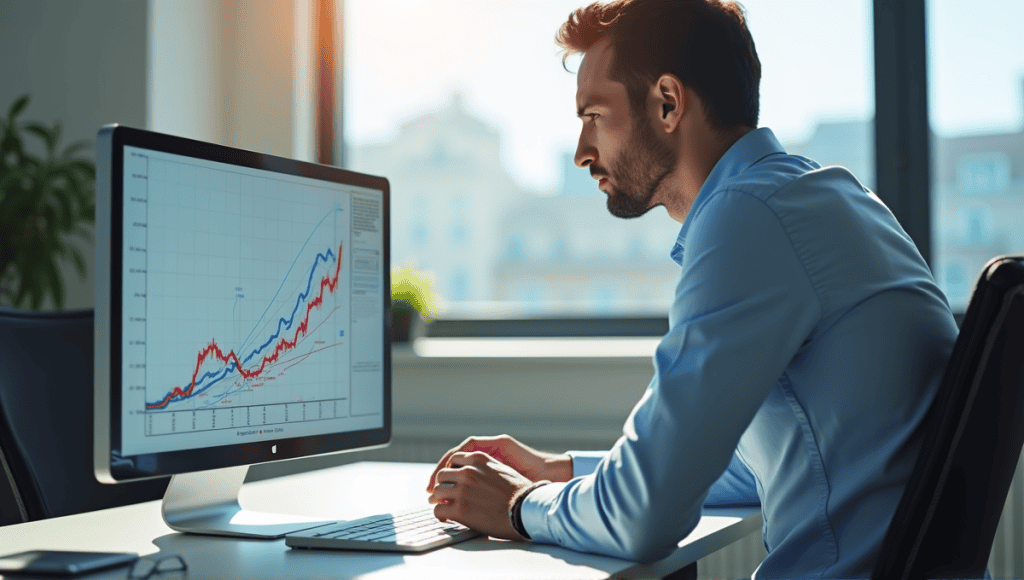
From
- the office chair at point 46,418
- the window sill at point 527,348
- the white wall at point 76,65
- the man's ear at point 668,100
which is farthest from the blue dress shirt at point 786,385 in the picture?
the white wall at point 76,65

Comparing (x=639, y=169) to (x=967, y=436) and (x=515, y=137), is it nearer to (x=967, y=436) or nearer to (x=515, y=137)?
(x=967, y=436)

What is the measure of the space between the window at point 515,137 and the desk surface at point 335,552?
1.46m

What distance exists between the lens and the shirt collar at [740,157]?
3.78ft

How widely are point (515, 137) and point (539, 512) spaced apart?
1.93 m

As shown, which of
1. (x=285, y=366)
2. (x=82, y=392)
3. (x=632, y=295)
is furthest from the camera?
(x=632, y=295)

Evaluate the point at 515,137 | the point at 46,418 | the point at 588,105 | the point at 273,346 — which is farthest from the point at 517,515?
the point at 515,137

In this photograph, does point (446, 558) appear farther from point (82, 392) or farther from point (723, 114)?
point (82, 392)

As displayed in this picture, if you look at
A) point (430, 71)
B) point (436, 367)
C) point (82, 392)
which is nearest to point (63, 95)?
point (430, 71)

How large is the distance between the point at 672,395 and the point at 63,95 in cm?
255

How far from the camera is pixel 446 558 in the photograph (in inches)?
37.0

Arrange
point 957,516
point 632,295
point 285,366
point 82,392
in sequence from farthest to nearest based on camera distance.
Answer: point 632,295
point 82,392
point 285,366
point 957,516

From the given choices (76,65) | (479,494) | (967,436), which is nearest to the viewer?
(967,436)

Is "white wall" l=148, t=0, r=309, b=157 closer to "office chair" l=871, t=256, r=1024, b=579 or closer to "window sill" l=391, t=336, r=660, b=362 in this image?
"window sill" l=391, t=336, r=660, b=362

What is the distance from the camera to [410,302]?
2574 millimetres
